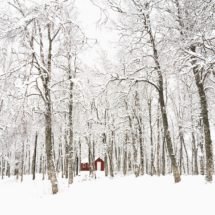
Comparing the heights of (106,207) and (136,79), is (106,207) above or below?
below

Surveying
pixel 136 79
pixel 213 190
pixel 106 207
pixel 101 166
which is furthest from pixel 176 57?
pixel 101 166

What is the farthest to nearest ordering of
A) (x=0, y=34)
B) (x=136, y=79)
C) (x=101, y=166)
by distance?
1. (x=101, y=166)
2. (x=136, y=79)
3. (x=0, y=34)

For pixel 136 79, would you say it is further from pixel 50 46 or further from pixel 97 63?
pixel 97 63

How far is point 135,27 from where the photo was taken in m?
8.43

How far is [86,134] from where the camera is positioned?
16875 millimetres

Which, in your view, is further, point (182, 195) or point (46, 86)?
point (46, 86)

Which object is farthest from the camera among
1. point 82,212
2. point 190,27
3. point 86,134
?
point 86,134

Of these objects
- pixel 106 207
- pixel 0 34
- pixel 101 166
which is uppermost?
pixel 0 34

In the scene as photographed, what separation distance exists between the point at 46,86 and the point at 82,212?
617cm

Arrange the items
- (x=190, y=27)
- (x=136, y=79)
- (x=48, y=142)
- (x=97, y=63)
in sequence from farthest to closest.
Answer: (x=97, y=63), (x=136, y=79), (x=48, y=142), (x=190, y=27)

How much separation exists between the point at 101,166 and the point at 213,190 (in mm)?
40635

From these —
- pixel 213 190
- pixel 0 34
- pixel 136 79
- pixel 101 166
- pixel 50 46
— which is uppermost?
pixel 50 46

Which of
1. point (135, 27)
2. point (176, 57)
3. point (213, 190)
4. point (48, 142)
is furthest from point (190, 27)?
point (48, 142)

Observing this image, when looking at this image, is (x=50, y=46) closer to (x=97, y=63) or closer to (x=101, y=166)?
(x=97, y=63)
